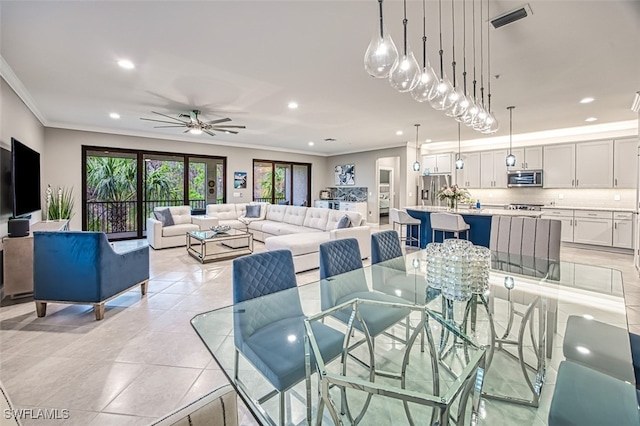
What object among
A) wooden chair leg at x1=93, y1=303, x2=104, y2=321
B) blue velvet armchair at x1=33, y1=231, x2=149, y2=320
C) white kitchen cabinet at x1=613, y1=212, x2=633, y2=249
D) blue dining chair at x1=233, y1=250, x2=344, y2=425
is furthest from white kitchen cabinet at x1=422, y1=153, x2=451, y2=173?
wooden chair leg at x1=93, y1=303, x2=104, y2=321

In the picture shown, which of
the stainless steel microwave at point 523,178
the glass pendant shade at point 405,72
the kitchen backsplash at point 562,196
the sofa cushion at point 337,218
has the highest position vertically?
the glass pendant shade at point 405,72

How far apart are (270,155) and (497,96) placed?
668 centimetres

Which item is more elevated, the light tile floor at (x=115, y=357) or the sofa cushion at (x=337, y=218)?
the sofa cushion at (x=337, y=218)

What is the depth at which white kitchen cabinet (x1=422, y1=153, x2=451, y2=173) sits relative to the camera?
833 centimetres

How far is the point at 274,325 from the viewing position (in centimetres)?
171

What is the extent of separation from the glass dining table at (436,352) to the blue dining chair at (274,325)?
3 cm

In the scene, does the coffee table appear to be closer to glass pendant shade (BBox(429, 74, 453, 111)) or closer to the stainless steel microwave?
glass pendant shade (BBox(429, 74, 453, 111))

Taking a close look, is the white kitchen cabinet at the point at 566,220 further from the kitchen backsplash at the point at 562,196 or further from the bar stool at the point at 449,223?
the bar stool at the point at 449,223

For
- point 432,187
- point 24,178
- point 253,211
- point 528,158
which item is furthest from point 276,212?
point 528,158

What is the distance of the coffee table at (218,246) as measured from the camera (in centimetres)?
502

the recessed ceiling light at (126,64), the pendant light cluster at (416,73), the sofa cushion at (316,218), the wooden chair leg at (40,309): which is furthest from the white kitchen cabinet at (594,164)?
the wooden chair leg at (40,309)

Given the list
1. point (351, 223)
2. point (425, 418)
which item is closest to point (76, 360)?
point (425, 418)

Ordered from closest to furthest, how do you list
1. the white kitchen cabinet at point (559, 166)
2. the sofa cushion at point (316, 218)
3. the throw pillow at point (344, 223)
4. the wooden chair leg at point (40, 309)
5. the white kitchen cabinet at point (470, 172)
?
the wooden chair leg at point (40, 309) → the throw pillow at point (344, 223) → the sofa cushion at point (316, 218) → the white kitchen cabinet at point (559, 166) → the white kitchen cabinet at point (470, 172)

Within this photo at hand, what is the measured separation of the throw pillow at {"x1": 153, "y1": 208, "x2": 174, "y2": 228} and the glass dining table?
488cm
